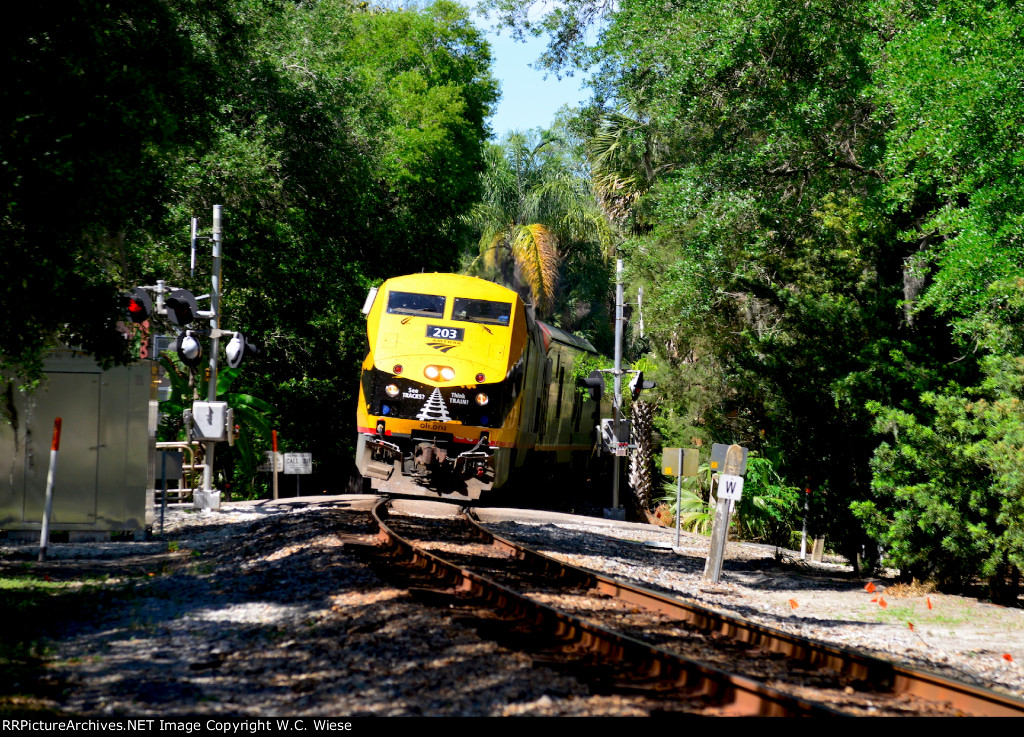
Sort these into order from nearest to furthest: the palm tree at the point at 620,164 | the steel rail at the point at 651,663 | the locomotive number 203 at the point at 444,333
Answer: the steel rail at the point at 651,663, the locomotive number 203 at the point at 444,333, the palm tree at the point at 620,164

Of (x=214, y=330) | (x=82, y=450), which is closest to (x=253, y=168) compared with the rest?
(x=214, y=330)

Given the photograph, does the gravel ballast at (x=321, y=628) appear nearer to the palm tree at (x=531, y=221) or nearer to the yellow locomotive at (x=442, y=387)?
the yellow locomotive at (x=442, y=387)

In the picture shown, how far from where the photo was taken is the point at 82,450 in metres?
14.9

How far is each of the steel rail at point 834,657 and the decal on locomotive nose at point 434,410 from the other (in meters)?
7.51

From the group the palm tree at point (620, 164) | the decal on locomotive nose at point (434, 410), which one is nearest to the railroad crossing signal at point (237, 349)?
the decal on locomotive nose at point (434, 410)

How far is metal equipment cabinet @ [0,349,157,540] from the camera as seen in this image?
47.9 ft

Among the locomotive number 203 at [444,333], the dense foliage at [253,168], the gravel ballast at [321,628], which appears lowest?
the gravel ballast at [321,628]

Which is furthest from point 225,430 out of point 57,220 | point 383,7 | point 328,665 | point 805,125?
point 383,7

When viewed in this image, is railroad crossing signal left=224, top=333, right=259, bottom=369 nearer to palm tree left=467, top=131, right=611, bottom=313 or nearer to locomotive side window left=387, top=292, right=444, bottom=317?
locomotive side window left=387, top=292, right=444, bottom=317

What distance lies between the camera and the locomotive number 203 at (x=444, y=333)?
781 inches

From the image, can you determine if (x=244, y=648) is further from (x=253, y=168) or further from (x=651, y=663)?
(x=253, y=168)

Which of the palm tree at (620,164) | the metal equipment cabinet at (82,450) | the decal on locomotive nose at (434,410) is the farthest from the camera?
the palm tree at (620,164)

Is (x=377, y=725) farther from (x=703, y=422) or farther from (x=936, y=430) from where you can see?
(x=703, y=422)

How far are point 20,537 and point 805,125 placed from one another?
519 inches
